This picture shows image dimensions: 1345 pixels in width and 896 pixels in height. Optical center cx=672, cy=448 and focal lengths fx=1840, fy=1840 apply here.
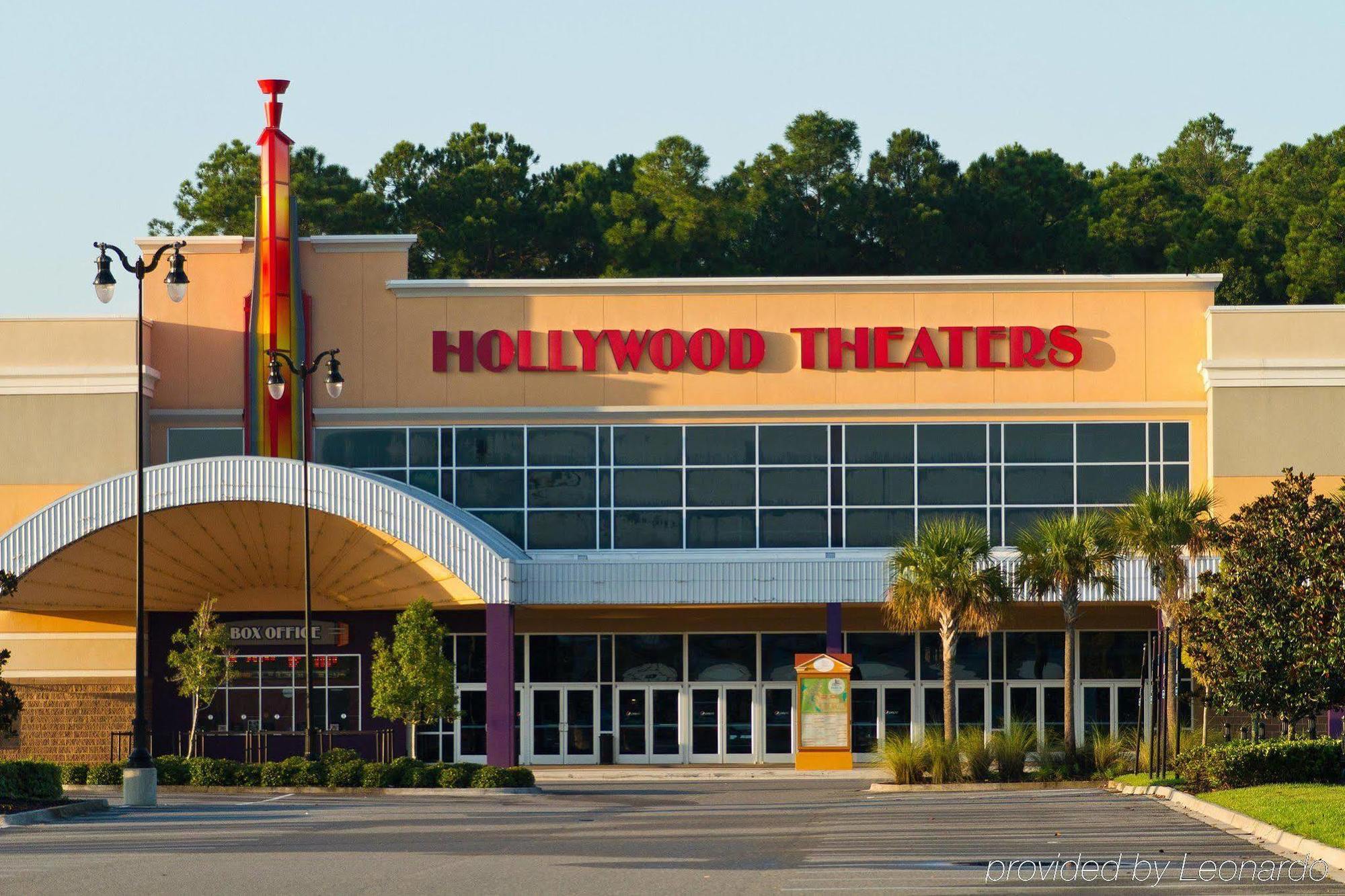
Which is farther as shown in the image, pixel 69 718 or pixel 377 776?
pixel 69 718

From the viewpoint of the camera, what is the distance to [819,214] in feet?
248

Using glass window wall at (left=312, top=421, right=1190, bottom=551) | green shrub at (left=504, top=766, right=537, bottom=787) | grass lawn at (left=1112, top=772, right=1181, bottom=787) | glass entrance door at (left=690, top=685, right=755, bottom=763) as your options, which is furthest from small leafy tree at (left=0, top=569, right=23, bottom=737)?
glass entrance door at (left=690, top=685, right=755, bottom=763)

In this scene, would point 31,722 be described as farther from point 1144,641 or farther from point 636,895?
point 636,895

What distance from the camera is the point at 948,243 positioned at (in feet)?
242

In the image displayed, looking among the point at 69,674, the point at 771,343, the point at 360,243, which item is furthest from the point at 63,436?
the point at 771,343

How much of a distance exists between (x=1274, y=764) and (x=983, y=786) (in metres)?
8.14

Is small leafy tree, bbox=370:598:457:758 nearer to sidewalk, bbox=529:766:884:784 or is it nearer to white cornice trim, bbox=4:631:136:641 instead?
sidewalk, bbox=529:766:884:784

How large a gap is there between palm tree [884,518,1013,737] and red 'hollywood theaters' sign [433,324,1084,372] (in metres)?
9.41

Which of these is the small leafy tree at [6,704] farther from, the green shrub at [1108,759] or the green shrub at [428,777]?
the green shrub at [1108,759]

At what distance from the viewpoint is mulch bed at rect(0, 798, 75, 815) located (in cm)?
2675

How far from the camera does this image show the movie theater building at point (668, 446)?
47125mm

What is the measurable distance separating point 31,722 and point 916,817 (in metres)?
27.9

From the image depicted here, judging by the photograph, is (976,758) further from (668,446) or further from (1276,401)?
(1276,401)

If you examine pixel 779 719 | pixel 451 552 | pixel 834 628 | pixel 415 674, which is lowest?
pixel 779 719
